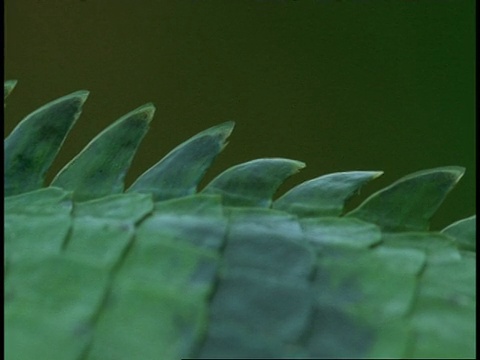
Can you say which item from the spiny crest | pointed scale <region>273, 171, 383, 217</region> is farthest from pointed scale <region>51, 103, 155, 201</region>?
pointed scale <region>273, 171, 383, 217</region>

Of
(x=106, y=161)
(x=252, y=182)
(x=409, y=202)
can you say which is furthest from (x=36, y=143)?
(x=409, y=202)

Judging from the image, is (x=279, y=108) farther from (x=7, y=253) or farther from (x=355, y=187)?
(x=7, y=253)

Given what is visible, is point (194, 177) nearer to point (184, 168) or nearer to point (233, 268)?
point (184, 168)

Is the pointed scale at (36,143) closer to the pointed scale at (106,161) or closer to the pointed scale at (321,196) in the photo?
the pointed scale at (106,161)

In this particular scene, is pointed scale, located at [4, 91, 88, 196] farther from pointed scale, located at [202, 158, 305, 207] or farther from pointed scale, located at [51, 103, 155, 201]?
pointed scale, located at [202, 158, 305, 207]

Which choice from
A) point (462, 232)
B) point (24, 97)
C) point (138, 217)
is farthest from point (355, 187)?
point (24, 97)

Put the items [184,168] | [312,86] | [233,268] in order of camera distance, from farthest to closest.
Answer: [312,86]
[184,168]
[233,268]
